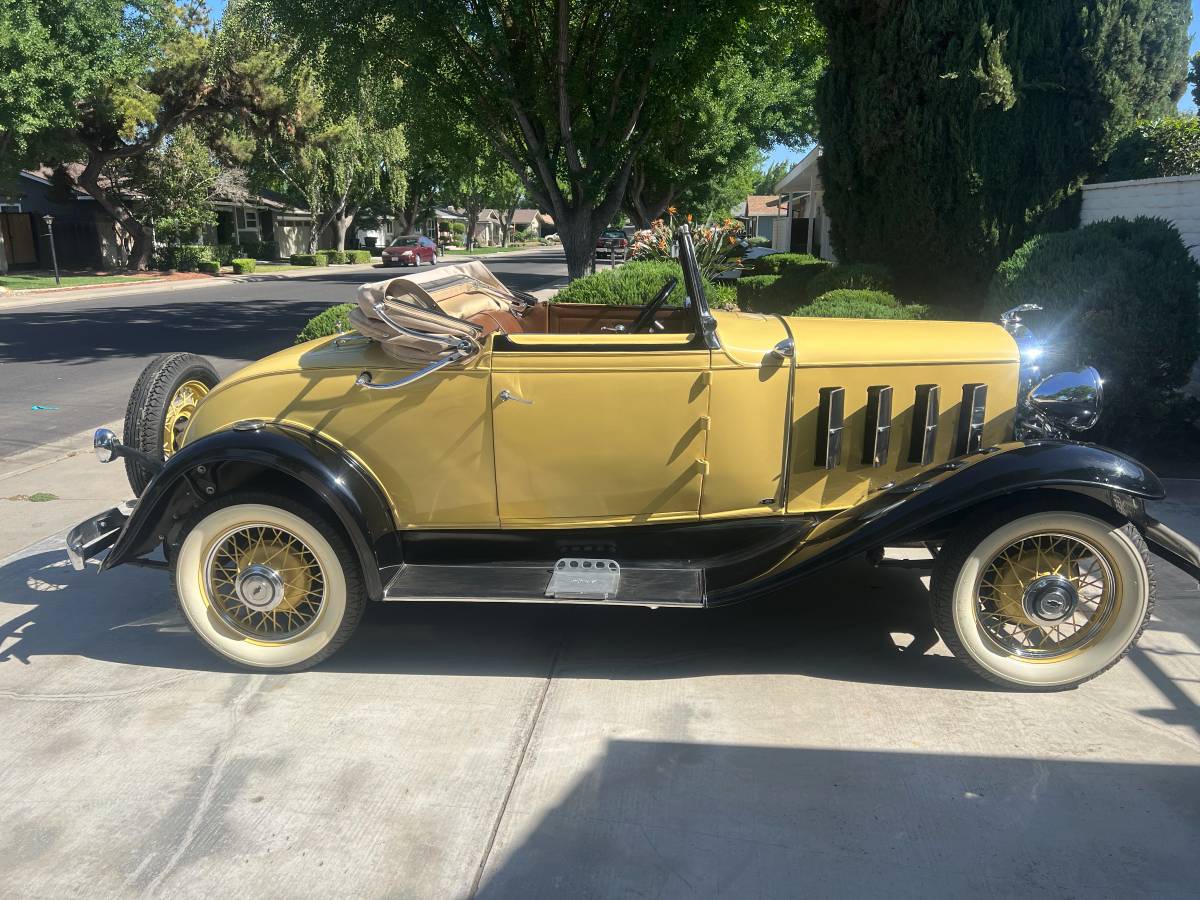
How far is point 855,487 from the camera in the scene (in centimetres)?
364

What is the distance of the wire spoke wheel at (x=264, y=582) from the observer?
11.5 feet

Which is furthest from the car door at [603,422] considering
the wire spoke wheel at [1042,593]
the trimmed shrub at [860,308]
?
the trimmed shrub at [860,308]

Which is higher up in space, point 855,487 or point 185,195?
point 185,195

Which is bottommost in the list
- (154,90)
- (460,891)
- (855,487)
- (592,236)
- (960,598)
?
(460,891)

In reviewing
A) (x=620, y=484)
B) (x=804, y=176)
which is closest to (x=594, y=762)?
(x=620, y=484)

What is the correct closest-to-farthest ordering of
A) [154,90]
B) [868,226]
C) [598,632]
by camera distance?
[598,632], [868,226], [154,90]

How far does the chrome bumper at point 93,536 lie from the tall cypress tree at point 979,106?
8.13 m

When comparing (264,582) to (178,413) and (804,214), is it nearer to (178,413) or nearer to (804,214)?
(178,413)

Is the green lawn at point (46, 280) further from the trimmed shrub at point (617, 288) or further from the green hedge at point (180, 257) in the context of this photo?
the trimmed shrub at point (617, 288)

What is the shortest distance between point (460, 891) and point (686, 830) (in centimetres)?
67

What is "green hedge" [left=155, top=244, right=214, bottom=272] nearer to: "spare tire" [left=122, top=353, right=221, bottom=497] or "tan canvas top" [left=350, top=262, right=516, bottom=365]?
"spare tire" [left=122, top=353, right=221, bottom=497]

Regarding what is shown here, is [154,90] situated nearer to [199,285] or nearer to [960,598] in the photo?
[199,285]

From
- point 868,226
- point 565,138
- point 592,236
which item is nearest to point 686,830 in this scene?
point 868,226

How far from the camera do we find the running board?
333cm
